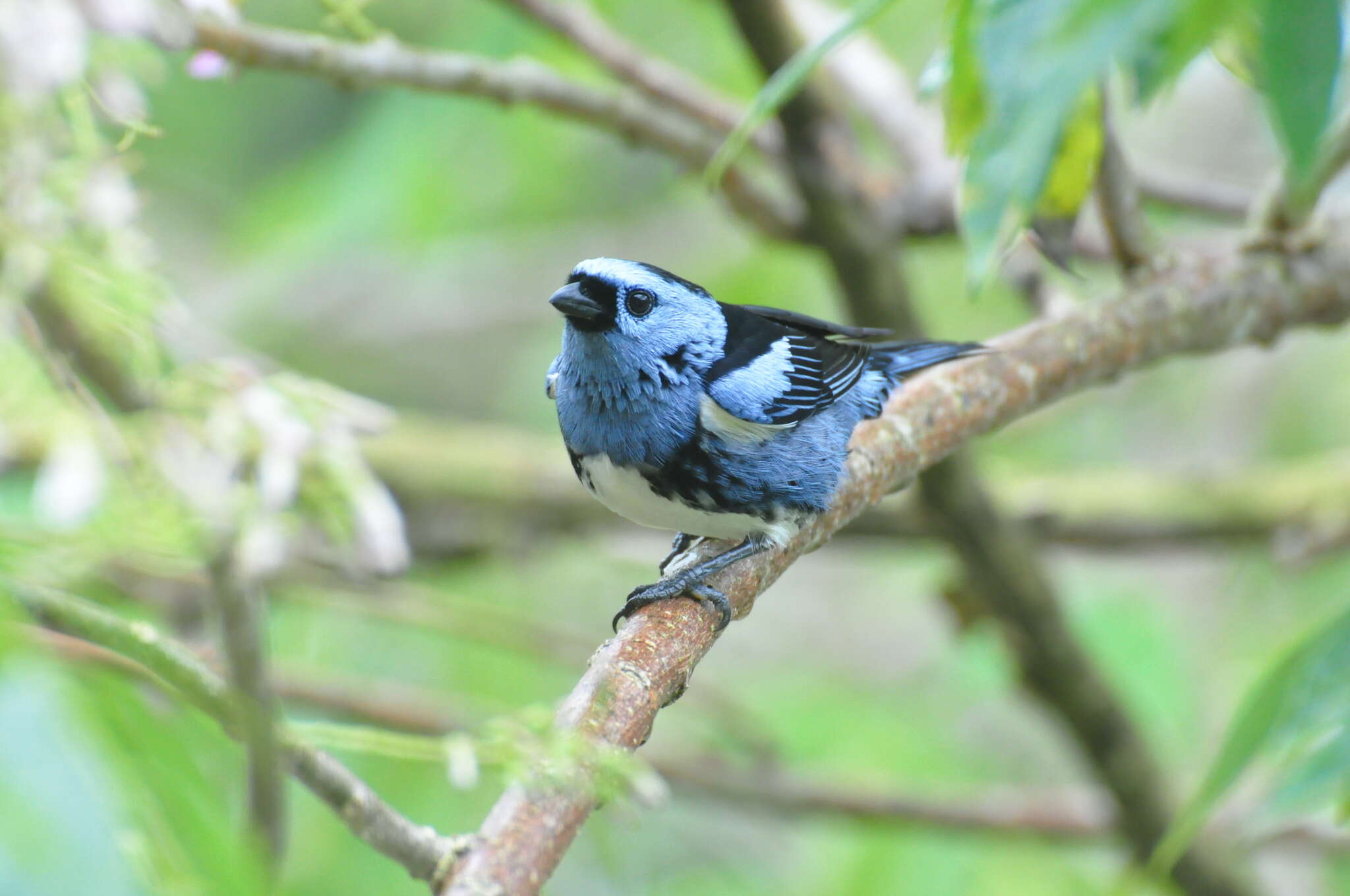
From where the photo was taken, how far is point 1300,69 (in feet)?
3.44

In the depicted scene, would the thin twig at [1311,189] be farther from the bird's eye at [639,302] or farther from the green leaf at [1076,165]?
the bird's eye at [639,302]

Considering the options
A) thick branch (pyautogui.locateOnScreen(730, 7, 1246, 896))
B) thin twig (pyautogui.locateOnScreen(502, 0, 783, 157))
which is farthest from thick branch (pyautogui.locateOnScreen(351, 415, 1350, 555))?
thin twig (pyautogui.locateOnScreen(502, 0, 783, 157))

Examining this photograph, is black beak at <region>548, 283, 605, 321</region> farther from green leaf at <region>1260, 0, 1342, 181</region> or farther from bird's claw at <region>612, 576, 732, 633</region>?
green leaf at <region>1260, 0, 1342, 181</region>

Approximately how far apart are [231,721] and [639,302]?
1073 millimetres

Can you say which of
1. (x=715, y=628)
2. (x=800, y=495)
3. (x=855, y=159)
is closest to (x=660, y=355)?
(x=800, y=495)

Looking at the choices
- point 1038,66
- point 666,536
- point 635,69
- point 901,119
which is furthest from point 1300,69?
point 666,536

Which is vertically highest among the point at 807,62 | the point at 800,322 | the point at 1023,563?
the point at 1023,563

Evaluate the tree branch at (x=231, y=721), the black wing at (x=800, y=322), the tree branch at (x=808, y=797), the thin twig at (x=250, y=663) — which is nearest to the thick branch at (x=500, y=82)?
the black wing at (x=800, y=322)

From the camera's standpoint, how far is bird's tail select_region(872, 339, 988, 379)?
2.29 meters

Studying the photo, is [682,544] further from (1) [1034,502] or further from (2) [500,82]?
(1) [1034,502]

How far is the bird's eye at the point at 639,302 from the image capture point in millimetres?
1979

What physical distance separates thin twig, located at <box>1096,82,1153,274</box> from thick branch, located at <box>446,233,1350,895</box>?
63 mm

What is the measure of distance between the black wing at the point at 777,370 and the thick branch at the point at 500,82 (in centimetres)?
56

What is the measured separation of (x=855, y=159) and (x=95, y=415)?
5.74 feet
